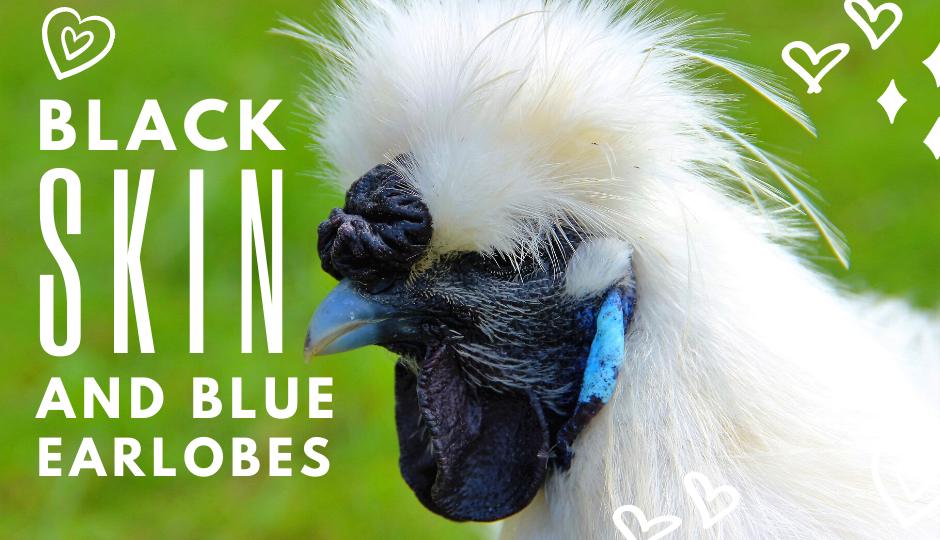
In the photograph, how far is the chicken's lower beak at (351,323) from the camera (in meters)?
1.84

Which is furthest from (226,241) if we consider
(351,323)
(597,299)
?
(597,299)

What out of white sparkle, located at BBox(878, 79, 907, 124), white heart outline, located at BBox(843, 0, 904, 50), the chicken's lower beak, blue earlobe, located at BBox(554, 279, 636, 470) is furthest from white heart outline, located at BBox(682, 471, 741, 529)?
white sparkle, located at BBox(878, 79, 907, 124)

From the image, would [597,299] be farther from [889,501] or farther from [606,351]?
[889,501]

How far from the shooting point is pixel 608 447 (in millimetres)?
1702

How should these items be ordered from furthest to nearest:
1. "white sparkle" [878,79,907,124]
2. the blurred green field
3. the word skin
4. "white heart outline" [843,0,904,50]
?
"white sparkle" [878,79,907,124] < the word skin < the blurred green field < "white heart outline" [843,0,904,50]

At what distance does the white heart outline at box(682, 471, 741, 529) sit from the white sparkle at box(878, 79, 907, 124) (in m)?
4.36

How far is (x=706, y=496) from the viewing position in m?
1.64

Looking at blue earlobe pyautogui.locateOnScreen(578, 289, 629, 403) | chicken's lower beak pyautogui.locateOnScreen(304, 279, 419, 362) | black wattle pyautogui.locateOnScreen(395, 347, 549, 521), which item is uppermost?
chicken's lower beak pyautogui.locateOnScreen(304, 279, 419, 362)

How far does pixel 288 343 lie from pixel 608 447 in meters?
2.69

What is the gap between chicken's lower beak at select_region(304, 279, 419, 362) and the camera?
1.84 metres

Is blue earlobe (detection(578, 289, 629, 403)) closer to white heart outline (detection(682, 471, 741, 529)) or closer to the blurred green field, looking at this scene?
white heart outline (detection(682, 471, 741, 529))

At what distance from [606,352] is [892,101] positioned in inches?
185

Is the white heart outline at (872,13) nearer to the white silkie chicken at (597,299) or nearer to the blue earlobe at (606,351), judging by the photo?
the white silkie chicken at (597,299)

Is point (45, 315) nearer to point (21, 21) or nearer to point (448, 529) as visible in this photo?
point (448, 529)
